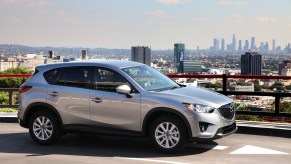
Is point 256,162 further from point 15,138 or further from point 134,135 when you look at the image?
point 15,138

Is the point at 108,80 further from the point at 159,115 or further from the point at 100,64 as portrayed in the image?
the point at 159,115

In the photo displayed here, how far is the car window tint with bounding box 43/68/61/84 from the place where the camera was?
360 inches

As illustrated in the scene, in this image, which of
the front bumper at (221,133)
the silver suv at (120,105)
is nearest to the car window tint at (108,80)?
the silver suv at (120,105)

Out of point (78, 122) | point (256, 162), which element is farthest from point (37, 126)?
point (256, 162)

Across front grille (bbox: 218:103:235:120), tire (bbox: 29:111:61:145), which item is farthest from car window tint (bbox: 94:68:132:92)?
front grille (bbox: 218:103:235:120)

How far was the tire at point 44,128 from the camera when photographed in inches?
355

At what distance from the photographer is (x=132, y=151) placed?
8.50 meters

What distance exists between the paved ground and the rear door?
60 cm

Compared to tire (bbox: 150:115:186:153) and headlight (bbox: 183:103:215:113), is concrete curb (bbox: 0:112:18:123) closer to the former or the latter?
tire (bbox: 150:115:186:153)

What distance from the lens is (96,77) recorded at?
8773mm

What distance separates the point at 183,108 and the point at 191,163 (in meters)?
0.95

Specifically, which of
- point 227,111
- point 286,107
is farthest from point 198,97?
point 286,107

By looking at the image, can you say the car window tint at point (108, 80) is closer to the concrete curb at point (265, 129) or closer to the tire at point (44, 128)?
the tire at point (44, 128)

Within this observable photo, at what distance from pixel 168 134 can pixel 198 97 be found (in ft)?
2.58
